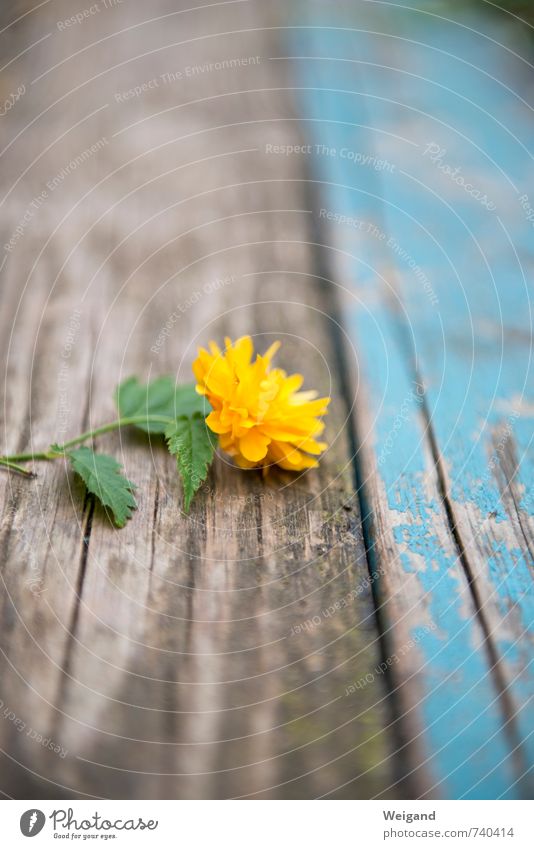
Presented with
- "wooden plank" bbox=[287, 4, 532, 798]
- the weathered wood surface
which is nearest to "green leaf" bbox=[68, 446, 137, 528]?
the weathered wood surface

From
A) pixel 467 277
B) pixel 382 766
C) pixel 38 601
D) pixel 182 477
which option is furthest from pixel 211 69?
pixel 382 766

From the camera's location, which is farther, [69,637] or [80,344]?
[80,344]

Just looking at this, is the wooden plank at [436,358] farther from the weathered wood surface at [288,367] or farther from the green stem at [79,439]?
the green stem at [79,439]

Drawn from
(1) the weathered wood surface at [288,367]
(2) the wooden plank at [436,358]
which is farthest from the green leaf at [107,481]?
(2) the wooden plank at [436,358]

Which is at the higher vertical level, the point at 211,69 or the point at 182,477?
the point at 211,69

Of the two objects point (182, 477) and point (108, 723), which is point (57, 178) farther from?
point (108, 723)
